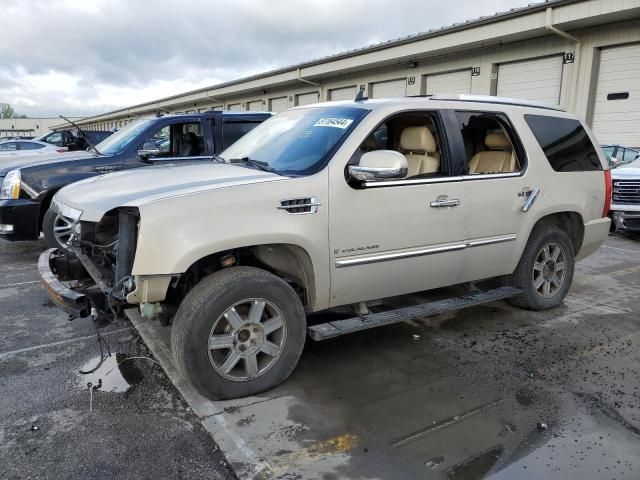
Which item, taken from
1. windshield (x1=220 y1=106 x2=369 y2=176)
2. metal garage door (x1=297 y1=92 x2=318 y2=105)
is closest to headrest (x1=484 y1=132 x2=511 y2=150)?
windshield (x1=220 y1=106 x2=369 y2=176)

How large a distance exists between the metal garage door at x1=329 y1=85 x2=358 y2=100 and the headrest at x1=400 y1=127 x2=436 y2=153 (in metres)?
18.0

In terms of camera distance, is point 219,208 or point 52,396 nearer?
point 219,208

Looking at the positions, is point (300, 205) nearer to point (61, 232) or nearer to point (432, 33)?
point (61, 232)

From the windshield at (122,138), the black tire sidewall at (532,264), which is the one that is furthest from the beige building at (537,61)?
the black tire sidewall at (532,264)

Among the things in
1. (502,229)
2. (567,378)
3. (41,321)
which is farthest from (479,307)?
(41,321)

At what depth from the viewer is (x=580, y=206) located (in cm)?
514

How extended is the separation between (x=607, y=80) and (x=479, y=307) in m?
11.5

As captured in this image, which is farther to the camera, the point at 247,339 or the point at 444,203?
the point at 444,203

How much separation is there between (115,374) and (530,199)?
3.73m

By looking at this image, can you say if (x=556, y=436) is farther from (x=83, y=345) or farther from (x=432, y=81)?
(x=432, y=81)

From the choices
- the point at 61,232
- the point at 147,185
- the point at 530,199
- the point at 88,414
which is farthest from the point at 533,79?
the point at 88,414

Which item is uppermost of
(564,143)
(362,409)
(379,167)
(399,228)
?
(564,143)

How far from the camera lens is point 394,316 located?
3.88m

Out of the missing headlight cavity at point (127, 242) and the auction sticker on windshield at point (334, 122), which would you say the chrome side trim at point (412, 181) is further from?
the missing headlight cavity at point (127, 242)
